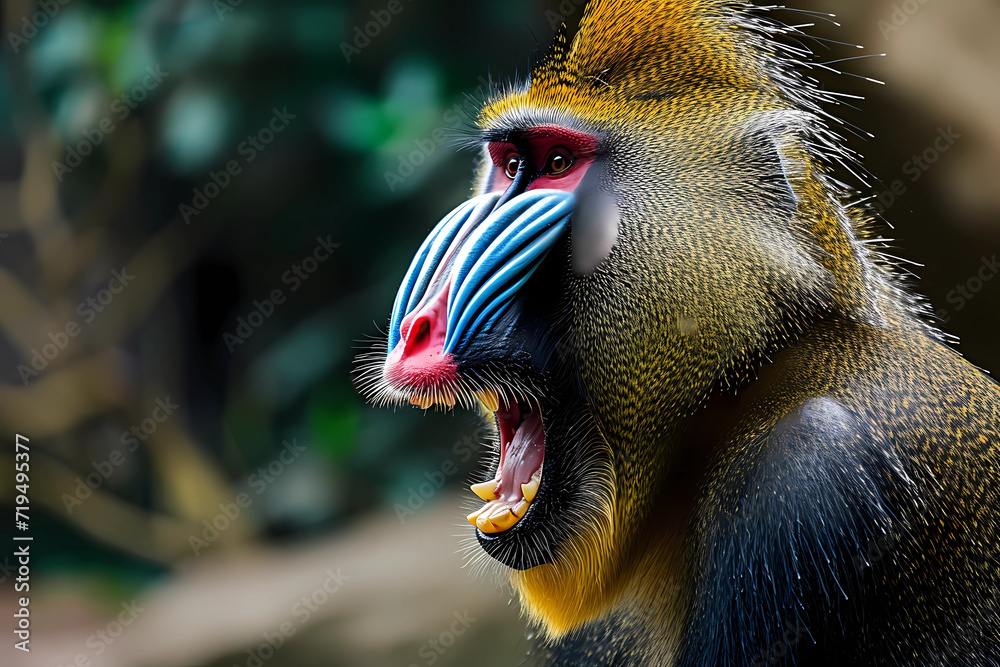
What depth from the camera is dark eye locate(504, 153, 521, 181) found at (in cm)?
149

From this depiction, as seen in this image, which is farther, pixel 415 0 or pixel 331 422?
pixel 331 422

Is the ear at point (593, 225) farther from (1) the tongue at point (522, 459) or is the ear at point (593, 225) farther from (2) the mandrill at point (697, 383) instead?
(1) the tongue at point (522, 459)

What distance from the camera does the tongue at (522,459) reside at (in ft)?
4.67

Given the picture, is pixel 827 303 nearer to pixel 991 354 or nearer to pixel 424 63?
pixel 991 354

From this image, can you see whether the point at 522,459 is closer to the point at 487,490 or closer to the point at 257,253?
the point at 487,490

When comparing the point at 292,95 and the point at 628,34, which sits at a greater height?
the point at 628,34

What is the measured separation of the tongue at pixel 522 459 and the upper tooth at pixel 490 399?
61 millimetres

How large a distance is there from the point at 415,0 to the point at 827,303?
2614 mm

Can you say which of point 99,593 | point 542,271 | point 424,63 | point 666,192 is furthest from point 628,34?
point 99,593

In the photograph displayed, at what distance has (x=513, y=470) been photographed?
1.44 m

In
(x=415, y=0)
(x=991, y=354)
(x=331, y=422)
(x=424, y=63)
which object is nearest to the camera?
(x=991, y=354)

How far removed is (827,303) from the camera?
4.43 feet

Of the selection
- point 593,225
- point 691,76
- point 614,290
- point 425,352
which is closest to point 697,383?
point 614,290

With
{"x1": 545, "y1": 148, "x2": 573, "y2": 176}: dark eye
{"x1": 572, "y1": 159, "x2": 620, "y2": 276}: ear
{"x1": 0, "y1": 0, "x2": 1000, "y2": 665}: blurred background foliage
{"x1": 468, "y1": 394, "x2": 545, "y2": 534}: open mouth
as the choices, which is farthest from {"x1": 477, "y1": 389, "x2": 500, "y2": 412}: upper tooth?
{"x1": 0, "y1": 0, "x2": 1000, "y2": 665}: blurred background foliage
